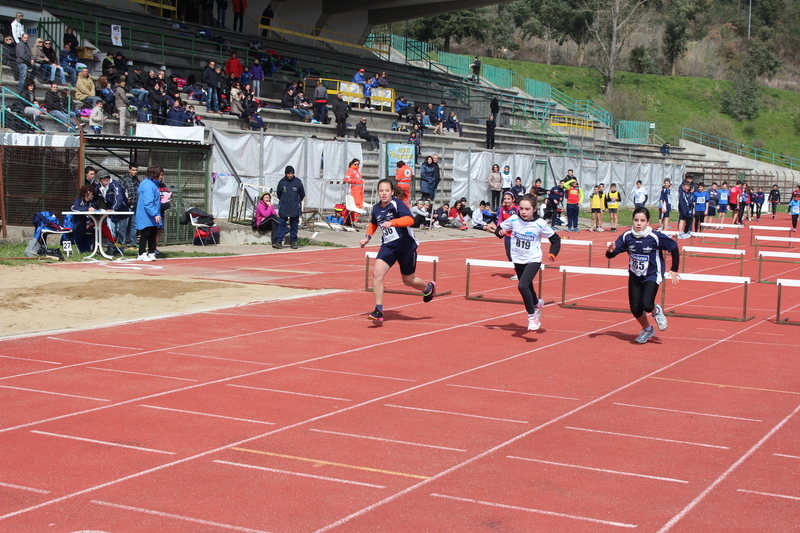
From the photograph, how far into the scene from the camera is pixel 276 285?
15.3 meters

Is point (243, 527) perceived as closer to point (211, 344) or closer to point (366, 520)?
point (366, 520)

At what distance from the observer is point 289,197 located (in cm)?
2189

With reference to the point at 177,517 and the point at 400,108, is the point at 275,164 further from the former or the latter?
the point at 177,517

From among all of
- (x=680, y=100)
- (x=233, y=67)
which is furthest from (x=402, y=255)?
(x=680, y=100)

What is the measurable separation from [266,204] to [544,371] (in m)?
14.8

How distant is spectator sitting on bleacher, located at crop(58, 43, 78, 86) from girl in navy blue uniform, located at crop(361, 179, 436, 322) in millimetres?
17298

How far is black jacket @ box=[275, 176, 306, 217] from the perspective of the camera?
71.9 ft

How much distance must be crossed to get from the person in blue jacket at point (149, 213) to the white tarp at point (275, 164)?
502 cm

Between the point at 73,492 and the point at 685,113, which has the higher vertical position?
the point at 685,113

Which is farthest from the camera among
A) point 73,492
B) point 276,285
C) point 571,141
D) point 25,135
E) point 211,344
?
point 571,141

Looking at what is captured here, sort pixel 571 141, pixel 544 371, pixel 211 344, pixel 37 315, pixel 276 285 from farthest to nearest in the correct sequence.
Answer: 1. pixel 571 141
2. pixel 276 285
3. pixel 37 315
4. pixel 211 344
5. pixel 544 371

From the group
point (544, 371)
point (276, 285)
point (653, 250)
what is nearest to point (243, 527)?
point (544, 371)

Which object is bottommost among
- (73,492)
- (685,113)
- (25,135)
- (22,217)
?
(73,492)

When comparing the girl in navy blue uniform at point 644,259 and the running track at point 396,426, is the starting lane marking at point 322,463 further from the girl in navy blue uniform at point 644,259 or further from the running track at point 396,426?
the girl in navy blue uniform at point 644,259
